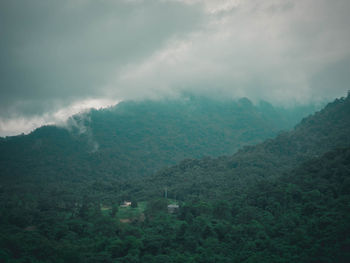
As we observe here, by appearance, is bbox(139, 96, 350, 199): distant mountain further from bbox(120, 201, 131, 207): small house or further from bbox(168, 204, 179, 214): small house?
bbox(168, 204, 179, 214): small house

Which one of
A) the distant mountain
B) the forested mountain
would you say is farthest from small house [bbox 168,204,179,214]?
the forested mountain

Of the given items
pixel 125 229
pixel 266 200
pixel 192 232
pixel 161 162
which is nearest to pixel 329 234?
pixel 266 200

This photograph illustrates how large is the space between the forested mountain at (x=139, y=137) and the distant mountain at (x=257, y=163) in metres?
19.4

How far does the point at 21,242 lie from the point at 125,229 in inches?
311

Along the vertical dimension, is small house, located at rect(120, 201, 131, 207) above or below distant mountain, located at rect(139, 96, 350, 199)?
below

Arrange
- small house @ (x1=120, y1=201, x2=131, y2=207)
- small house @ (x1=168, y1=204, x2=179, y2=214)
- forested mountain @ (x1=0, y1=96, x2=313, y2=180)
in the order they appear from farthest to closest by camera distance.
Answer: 1. forested mountain @ (x1=0, y1=96, x2=313, y2=180)
2. small house @ (x1=120, y1=201, x2=131, y2=207)
3. small house @ (x1=168, y1=204, x2=179, y2=214)

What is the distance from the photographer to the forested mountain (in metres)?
62.1

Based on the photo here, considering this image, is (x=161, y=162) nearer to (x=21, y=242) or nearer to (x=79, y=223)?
(x=79, y=223)

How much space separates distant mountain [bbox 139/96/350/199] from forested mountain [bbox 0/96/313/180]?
63.5ft

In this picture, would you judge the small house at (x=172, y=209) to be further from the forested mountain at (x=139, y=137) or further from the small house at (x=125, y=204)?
the forested mountain at (x=139, y=137)

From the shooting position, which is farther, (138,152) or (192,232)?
(138,152)

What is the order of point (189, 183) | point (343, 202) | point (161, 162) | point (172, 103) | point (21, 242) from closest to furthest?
1. point (21, 242)
2. point (343, 202)
3. point (189, 183)
4. point (161, 162)
5. point (172, 103)

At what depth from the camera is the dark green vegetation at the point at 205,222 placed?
21.4 metres

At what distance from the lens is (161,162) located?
70.9 metres
